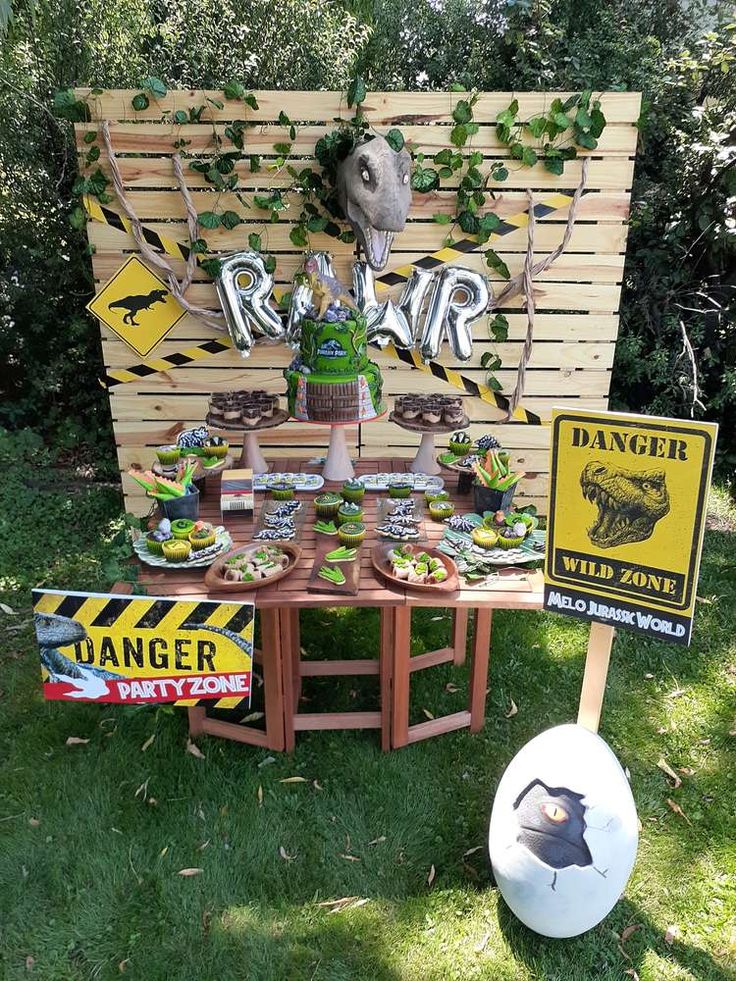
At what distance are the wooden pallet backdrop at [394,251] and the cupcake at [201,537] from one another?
1588 millimetres

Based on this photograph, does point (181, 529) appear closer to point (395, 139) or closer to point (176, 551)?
point (176, 551)

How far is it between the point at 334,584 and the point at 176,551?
61 cm

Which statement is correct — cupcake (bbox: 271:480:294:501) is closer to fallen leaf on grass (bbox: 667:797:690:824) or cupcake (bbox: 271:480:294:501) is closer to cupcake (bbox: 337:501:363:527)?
cupcake (bbox: 337:501:363:527)

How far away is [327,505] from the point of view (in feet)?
10.2

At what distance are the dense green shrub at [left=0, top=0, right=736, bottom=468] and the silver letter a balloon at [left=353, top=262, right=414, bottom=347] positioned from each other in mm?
2091

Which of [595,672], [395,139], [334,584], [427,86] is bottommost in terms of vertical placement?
[595,672]

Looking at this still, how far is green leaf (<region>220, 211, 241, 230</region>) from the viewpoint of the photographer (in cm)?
463

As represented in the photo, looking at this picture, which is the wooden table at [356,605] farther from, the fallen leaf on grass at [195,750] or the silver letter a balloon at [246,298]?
the silver letter a balloon at [246,298]

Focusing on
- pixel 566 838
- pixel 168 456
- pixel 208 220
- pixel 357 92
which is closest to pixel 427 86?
pixel 357 92

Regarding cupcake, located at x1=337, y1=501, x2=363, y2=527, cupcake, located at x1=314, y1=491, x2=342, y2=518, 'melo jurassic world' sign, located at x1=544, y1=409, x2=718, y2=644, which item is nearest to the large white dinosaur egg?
'melo jurassic world' sign, located at x1=544, y1=409, x2=718, y2=644

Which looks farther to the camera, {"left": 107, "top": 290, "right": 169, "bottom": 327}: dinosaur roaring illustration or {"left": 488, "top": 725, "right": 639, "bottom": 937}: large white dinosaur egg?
{"left": 107, "top": 290, "right": 169, "bottom": 327}: dinosaur roaring illustration

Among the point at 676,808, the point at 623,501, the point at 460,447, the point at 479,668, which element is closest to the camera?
the point at 623,501

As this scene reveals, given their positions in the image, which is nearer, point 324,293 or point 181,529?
point 181,529

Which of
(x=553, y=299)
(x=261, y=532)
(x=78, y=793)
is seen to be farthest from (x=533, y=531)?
(x=553, y=299)
